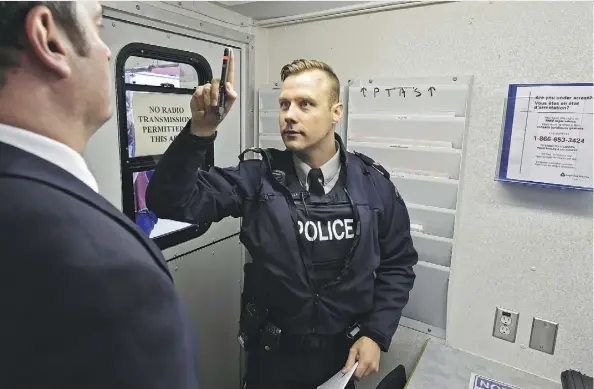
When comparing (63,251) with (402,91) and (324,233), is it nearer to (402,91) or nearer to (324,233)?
(324,233)

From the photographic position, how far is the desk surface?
138cm

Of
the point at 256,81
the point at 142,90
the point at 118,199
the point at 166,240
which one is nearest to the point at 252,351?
the point at 166,240

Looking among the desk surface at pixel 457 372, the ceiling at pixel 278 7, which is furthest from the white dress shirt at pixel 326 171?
the desk surface at pixel 457 372

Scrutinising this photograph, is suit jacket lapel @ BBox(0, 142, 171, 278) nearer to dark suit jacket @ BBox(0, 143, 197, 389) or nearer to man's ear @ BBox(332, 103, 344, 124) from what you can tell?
dark suit jacket @ BBox(0, 143, 197, 389)

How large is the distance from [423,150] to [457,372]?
88cm

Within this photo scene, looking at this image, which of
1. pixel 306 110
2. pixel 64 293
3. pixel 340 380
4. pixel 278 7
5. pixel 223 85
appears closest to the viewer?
pixel 64 293

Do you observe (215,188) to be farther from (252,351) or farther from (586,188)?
(586,188)

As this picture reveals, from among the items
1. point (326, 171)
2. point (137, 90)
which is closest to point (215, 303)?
point (326, 171)

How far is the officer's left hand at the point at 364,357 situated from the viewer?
4.23 feet

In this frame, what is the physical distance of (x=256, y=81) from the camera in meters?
1.96

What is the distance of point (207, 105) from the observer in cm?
104

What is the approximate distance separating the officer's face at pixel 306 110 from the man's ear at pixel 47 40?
2.84 ft

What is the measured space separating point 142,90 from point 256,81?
681 millimetres

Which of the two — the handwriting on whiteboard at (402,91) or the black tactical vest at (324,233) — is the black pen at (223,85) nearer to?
the black tactical vest at (324,233)
